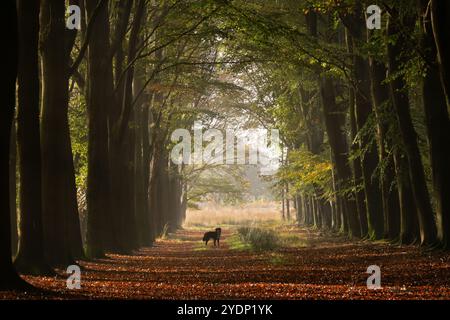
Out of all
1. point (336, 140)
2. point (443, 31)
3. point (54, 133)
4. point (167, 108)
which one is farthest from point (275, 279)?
point (167, 108)

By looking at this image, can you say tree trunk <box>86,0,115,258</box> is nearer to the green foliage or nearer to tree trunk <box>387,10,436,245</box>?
tree trunk <box>387,10,436,245</box>

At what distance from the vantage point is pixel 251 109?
49.0 meters

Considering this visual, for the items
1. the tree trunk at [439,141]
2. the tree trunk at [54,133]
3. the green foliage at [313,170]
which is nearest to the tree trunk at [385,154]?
the tree trunk at [439,141]

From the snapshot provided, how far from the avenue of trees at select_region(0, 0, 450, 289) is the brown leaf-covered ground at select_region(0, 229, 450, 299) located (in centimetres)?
103

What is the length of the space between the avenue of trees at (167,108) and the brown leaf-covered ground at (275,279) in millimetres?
1032

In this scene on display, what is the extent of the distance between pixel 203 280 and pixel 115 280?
1804mm

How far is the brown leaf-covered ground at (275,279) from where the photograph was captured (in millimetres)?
10250

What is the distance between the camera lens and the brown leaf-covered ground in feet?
33.6

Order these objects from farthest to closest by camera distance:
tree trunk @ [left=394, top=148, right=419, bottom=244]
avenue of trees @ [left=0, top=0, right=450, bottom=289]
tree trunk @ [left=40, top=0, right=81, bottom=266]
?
tree trunk @ [left=394, top=148, right=419, bottom=244] < tree trunk @ [left=40, top=0, right=81, bottom=266] < avenue of trees @ [left=0, top=0, right=450, bottom=289]

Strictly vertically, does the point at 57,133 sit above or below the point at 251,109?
below

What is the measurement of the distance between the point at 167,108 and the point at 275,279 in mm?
23033

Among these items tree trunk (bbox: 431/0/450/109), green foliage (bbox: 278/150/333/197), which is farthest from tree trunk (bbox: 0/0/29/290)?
green foliage (bbox: 278/150/333/197)
